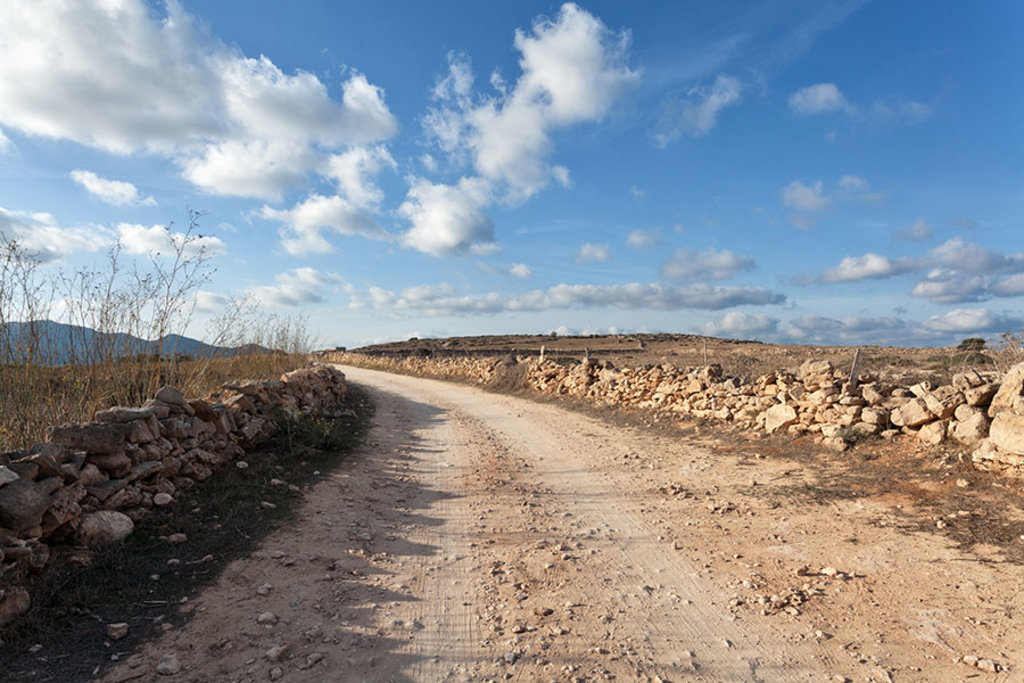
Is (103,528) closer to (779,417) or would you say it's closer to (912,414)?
(779,417)

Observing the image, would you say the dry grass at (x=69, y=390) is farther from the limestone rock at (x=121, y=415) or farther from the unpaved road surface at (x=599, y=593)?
the unpaved road surface at (x=599, y=593)

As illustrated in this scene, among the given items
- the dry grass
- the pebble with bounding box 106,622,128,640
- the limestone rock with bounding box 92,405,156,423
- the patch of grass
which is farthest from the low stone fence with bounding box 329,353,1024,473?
the dry grass

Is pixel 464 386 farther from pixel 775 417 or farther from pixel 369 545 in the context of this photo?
pixel 369 545

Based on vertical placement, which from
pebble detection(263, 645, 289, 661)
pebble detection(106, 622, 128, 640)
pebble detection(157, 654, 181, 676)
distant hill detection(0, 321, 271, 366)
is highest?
distant hill detection(0, 321, 271, 366)

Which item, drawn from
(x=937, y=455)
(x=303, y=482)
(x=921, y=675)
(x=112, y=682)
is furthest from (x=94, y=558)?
(x=937, y=455)

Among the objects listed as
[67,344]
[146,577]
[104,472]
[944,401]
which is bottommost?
[146,577]

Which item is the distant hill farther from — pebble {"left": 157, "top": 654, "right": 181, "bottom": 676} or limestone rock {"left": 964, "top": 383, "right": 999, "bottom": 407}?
limestone rock {"left": 964, "top": 383, "right": 999, "bottom": 407}

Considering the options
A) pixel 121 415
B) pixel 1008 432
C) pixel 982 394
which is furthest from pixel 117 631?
pixel 982 394

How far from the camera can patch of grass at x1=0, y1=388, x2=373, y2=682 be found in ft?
10.7

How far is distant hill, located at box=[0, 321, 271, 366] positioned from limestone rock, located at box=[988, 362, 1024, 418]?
34.7ft

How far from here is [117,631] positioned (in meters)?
3.47

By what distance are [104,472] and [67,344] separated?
86.4 inches

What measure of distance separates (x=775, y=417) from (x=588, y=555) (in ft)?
19.2

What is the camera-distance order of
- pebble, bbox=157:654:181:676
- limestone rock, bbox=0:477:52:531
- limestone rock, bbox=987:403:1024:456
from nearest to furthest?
pebble, bbox=157:654:181:676 < limestone rock, bbox=0:477:52:531 < limestone rock, bbox=987:403:1024:456
